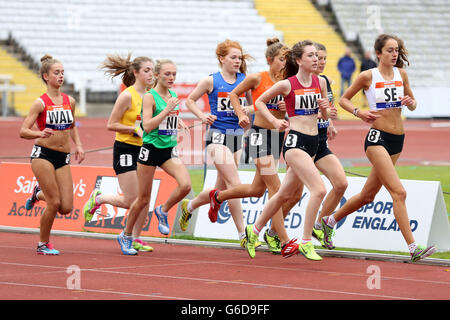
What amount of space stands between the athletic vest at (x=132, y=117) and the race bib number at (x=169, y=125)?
1.66 feet

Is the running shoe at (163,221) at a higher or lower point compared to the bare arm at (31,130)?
lower

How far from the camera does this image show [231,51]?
9992 millimetres

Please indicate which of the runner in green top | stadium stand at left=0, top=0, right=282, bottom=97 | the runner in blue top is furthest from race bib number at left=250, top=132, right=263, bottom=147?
stadium stand at left=0, top=0, right=282, bottom=97

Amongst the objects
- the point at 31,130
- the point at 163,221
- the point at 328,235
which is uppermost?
the point at 31,130

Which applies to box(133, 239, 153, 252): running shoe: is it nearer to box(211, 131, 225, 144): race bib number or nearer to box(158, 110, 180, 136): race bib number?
box(158, 110, 180, 136): race bib number

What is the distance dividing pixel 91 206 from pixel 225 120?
2159 millimetres

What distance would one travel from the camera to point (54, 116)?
32.3 ft

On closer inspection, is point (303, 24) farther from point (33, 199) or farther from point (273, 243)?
point (273, 243)

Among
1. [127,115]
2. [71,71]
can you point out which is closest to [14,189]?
[127,115]

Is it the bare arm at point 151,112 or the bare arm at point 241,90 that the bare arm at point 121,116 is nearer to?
the bare arm at point 151,112

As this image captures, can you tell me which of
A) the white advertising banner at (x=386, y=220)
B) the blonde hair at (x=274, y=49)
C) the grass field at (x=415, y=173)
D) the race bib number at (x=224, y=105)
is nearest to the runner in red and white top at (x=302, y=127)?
the blonde hair at (x=274, y=49)

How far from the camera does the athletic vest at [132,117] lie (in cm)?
1026

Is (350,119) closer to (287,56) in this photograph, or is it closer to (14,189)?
(14,189)

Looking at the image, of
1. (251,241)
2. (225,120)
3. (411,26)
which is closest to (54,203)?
(225,120)
